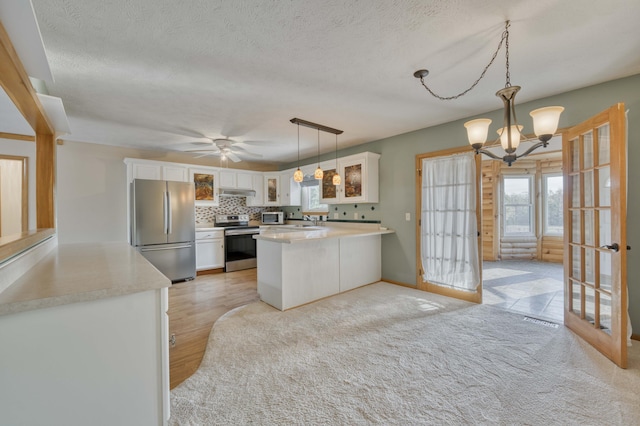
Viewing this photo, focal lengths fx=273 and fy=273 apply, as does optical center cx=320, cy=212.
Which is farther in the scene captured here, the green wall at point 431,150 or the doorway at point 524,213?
the doorway at point 524,213

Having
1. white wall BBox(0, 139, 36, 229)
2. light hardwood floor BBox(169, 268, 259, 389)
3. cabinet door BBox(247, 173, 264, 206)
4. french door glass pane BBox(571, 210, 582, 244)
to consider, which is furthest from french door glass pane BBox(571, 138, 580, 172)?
cabinet door BBox(247, 173, 264, 206)

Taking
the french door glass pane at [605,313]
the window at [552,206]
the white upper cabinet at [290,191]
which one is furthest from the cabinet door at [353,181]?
the window at [552,206]

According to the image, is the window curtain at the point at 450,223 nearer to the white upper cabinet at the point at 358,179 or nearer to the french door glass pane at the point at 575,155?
the white upper cabinet at the point at 358,179

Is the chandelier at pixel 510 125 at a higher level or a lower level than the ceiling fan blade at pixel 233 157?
lower

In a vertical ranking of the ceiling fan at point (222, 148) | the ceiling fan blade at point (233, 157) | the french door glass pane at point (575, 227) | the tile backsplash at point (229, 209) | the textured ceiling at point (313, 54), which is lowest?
the french door glass pane at point (575, 227)

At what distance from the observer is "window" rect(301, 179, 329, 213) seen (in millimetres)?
5922

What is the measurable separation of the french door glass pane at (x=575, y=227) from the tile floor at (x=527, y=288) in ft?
2.95

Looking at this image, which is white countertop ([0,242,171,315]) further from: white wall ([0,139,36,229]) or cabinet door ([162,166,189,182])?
cabinet door ([162,166,189,182])

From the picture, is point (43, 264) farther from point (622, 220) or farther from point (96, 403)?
A: point (622, 220)

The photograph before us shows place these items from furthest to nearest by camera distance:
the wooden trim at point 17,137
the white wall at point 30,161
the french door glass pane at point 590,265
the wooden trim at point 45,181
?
the french door glass pane at point 590,265 < the wooden trim at point 45,181 < the white wall at point 30,161 < the wooden trim at point 17,137

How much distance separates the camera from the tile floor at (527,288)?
3254 millimetres

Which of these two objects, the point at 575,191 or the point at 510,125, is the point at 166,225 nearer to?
the point at 510,125

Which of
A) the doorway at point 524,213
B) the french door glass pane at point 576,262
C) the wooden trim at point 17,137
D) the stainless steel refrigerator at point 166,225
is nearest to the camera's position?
the wooden trim at point 17,137

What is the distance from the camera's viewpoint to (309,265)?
351 centimetres
